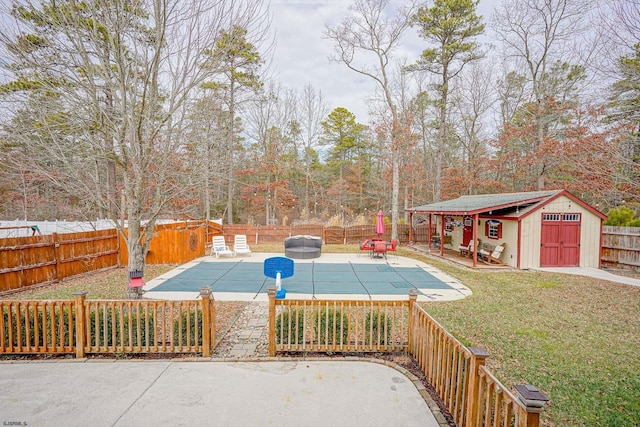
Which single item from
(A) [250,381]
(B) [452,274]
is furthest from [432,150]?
(A) [250,381]

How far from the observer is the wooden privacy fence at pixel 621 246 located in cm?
1115

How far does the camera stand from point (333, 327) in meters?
4.56

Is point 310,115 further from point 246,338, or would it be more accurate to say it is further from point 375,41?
point 246,338

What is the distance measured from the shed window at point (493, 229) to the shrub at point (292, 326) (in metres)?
10.5

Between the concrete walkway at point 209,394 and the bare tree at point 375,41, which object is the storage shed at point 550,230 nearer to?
the bare tree at point 375,41

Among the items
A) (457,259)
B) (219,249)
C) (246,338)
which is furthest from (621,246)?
(219,249)

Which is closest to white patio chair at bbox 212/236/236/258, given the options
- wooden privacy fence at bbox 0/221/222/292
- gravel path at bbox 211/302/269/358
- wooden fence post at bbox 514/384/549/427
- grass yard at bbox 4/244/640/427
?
wooden privacy fence at bbox 0/221/222/292

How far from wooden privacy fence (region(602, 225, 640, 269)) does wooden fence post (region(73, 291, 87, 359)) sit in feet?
51.6

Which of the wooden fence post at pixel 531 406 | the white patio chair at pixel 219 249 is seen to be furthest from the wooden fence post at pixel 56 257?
the wooden fence post at pixel 531 406

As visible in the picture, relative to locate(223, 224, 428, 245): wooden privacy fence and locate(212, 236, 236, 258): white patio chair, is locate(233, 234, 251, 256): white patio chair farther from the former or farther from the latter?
locate(223, 224, 428, 245): wooden privacy fence

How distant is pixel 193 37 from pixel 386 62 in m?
14.6

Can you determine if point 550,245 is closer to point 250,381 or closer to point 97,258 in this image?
point 250,381

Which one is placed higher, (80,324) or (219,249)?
(80,324)

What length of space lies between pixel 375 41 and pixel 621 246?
14426 mm
